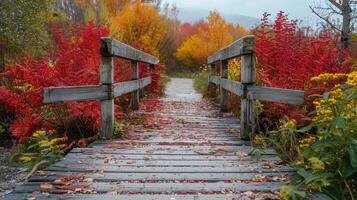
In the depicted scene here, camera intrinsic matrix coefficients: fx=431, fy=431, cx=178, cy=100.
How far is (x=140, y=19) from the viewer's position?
67.8 ft

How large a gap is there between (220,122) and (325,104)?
3.96 meters

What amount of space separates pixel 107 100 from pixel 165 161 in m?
1.37

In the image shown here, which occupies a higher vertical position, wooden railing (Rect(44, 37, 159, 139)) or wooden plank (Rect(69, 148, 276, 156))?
wooden railing (Rect(44, 37, 159, 139))

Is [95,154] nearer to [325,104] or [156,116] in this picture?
[325,104]

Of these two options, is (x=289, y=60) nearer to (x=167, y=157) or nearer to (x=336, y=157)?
(x=167, y=157)

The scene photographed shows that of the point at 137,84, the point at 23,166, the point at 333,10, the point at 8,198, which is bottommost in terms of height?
the point at 23,166

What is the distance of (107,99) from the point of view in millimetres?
5238

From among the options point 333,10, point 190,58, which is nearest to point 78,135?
point 333,10

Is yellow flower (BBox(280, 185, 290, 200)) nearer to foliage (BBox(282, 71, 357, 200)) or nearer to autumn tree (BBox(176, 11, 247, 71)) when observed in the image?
foliage (BBox(282, 71, 357, 200))

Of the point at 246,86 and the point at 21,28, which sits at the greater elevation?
the point at 21,28

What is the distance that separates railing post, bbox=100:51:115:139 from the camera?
521 centimetres

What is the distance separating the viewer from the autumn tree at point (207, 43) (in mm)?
27453

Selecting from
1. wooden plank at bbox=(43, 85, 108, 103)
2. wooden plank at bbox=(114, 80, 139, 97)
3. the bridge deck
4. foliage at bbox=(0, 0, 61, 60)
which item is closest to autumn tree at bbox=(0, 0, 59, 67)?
foliage at bbox=(0, 0, 61, 60)

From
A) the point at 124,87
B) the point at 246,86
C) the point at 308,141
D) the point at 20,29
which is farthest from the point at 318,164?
the point at 20,29
